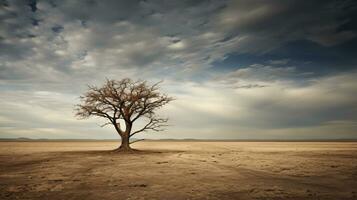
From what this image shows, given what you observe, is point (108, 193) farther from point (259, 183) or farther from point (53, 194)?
point (259, 183)

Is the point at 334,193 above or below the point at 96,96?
below

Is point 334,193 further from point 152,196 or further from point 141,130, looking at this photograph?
point 141,130

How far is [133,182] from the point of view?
1199 centimetres

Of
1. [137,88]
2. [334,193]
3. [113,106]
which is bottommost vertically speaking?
[334,193]

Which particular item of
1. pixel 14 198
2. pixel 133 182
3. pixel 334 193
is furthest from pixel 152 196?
pixel 334 193

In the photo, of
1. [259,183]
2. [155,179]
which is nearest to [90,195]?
[155,179]

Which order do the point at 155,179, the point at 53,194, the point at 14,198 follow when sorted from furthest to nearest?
1. the point at 155,179
2. the point at 53,194
3. the point at 14,198

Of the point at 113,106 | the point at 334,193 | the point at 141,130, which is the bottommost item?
the point at 334,193

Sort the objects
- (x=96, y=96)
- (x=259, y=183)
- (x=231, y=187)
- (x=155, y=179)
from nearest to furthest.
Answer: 1. (x=231, y=187)
2. (x=259, y=183)
3. (x=155, y=179)
4. (x=96, y=96)

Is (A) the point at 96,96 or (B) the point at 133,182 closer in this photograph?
(B) the point at 133,182

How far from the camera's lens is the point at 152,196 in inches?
356

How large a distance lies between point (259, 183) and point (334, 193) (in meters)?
2.88

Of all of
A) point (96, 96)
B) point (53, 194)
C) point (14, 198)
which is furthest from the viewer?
point (96, 96)

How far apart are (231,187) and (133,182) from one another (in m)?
4.26
